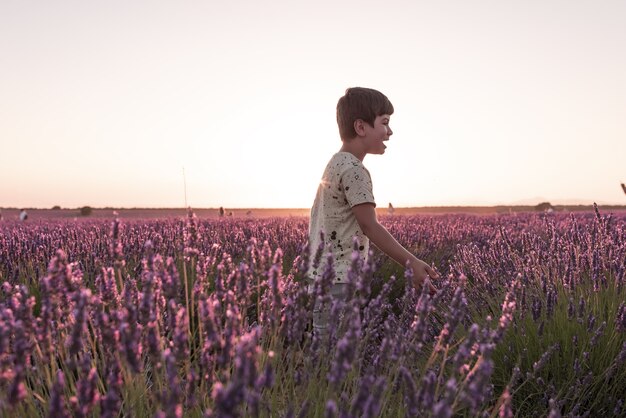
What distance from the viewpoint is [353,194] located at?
3102mm

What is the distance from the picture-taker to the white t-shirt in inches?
123

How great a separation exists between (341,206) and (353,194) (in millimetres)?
227

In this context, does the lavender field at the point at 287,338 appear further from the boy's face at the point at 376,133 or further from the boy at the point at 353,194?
the boy's face at the point at 376,133

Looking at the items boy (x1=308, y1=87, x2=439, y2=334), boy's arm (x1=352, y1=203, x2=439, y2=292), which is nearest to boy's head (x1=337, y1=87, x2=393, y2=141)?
boy (x1=308, y1=87, x2=439, y2=334)

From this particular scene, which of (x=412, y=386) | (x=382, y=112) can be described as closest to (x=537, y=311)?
(x=382, y=112)

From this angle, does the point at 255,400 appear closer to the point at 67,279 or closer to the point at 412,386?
the point at 412,386

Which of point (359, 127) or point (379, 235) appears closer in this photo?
point (379, 235)

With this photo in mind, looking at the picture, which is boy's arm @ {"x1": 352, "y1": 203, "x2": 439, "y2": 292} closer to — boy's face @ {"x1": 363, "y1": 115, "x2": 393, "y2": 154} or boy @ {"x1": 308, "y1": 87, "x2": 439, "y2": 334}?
boy @ {"x1": 308, "y1": 87, "x2": 439, "y2": 334}

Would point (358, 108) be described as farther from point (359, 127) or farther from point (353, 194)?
point (353, 194)

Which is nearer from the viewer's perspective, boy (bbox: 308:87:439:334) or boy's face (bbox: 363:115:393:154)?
boy (bbox: 308:87:439:334)

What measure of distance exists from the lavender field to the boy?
218 millimetres

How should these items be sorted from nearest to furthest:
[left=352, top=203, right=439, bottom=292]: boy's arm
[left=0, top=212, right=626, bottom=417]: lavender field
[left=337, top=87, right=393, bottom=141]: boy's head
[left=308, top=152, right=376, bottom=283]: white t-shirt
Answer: [left=0, top=212, right=626, bottom=417]: lavender field → [left=352, top=203, right=439, bottom=292]: boy's arm → [left=308, top=152, right=376, bottom=283]: white t-shirt → [left=337, top=87, right=393, bottom=141]: boy's head

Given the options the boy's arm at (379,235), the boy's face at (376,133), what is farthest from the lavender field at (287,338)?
the boy's face at (376,133)

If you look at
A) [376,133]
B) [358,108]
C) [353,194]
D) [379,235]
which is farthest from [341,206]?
[358,108]
